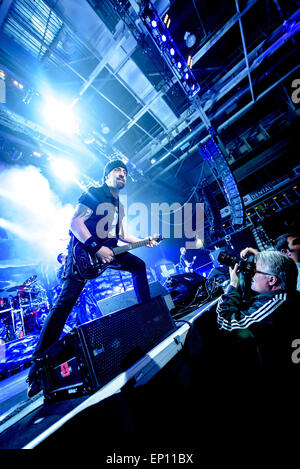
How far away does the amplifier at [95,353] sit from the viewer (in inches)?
45.7

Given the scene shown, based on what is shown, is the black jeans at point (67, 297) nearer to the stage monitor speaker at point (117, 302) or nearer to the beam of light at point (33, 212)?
the stage monitor speaker at point (117, 302)

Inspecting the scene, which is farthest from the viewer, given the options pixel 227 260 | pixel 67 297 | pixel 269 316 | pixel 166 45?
pixel 166 45

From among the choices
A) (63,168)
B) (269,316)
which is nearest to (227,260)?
(269,316)

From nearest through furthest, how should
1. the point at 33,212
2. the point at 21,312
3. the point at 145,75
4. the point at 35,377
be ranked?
1. the point at 35,377
2. the point at 21,312
3. the point at 145,75
4. the point at 33,212

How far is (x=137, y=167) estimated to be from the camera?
33.9 feet

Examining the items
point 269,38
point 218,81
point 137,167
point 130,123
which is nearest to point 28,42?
point 130,123

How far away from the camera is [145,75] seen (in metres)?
7.30

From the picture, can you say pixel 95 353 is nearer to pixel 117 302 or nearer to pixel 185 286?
pixel 117 302

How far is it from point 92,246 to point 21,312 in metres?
6.17

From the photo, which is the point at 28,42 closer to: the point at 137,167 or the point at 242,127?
the point at 137,167

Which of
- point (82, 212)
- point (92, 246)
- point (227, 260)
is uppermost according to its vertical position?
point (82, 212)

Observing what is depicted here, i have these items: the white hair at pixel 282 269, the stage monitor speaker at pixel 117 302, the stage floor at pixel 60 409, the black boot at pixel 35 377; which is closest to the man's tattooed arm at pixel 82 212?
the stage monitor speaker at pixel 117 302

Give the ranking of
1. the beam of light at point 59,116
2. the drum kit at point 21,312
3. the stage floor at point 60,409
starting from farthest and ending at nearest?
the beam of light at point 59,116
the drum kit at point 21,312
the stage floor at point 60,409

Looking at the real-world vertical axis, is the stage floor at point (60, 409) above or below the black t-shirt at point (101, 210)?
→ below
